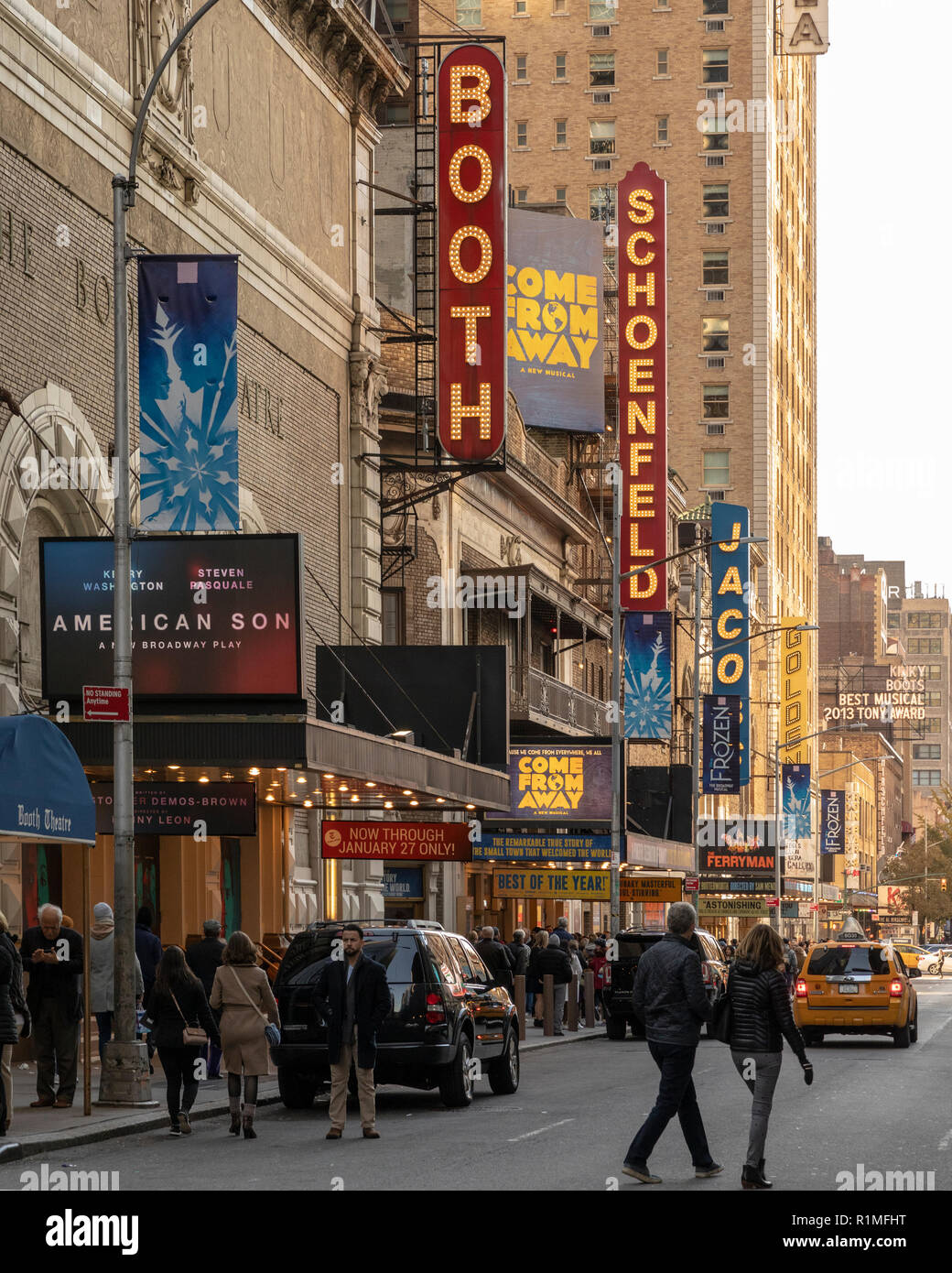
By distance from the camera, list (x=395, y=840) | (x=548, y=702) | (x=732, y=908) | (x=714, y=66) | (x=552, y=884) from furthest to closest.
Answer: (x=714, y=66)
(x=732, y=908)
(x=548, y=702)
(x=552, y=884)
(x=395, y=840)

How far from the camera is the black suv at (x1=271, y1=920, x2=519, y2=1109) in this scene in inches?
801

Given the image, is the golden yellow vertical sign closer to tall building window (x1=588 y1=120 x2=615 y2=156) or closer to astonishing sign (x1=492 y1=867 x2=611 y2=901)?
tall building window (x1=588 y1=120 x2=615 y2=156)

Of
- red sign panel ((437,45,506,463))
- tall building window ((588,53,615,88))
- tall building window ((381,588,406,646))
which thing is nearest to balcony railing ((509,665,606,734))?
tall building window ((381,588,406,646))

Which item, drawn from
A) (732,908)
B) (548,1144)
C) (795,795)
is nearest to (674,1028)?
(548,1144)

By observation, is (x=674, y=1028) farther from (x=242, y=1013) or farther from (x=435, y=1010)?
(x=435, y=1010)

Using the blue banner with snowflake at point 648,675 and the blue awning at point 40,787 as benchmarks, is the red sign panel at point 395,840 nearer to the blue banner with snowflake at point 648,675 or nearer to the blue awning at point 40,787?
the blue awning at point 40,787

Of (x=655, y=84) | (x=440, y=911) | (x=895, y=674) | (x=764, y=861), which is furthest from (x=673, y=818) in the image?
(x=895, y=674)

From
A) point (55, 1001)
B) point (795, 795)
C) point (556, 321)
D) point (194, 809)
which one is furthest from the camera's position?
point (795, 795)

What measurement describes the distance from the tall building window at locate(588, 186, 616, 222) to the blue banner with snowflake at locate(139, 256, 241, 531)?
71.0 m

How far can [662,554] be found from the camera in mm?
58469

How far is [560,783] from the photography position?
1697 inches

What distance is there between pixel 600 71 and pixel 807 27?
11687 mm

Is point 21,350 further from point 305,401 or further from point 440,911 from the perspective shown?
point 440,911

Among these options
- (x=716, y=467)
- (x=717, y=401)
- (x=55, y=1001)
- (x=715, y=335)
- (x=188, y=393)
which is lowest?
(x=55, y=1001)
